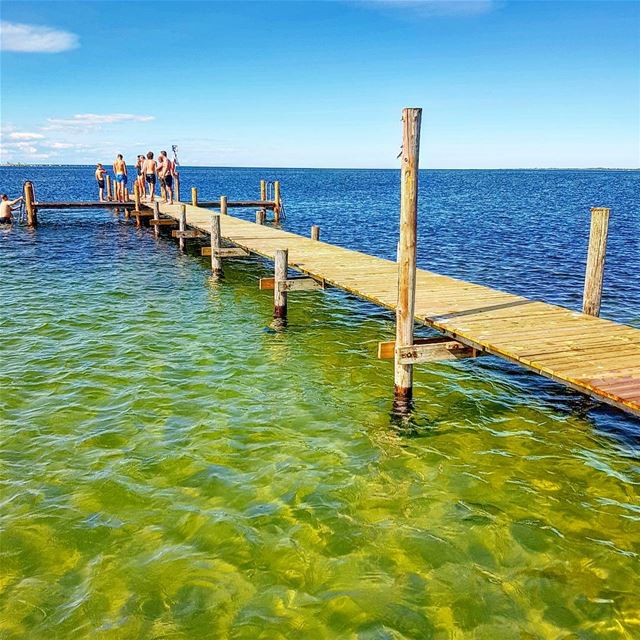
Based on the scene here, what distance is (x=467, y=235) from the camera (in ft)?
111

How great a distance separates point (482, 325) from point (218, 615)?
224 inches

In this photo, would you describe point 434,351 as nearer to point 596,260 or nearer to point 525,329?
point 525,329

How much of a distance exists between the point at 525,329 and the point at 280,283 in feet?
20.0

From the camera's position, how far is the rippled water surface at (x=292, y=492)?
509 cm

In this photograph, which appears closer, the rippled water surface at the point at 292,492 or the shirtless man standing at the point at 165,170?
the rippled water surface at the point at 292,492

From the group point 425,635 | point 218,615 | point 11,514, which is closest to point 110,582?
point 218,615

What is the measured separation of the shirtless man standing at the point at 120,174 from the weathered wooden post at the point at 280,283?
19714mm

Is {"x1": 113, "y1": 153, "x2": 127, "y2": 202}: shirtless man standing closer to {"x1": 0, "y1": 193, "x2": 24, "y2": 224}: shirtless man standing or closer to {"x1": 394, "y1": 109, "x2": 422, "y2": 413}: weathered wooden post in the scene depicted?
{"x1": 0, "y1": 193, "x2": 24, "y2": 224}: shirtless man standing

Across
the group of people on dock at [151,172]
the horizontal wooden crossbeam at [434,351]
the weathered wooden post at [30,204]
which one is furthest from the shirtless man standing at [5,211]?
the horizontal wooden crossbeam at [434,351]

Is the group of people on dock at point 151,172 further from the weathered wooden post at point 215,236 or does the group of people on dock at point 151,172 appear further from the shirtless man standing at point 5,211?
the weathered wooden post at point 215,236

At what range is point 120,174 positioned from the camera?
31.8 m

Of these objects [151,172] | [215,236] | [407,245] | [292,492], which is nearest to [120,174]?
[151,172]

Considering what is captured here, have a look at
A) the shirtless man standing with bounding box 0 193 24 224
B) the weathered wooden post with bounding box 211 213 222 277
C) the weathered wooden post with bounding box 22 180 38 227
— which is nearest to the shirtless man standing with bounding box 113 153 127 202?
the weathered wooden post with bounding box 22 180 38 227

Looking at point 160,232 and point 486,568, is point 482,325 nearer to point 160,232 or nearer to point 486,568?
point 486,568
